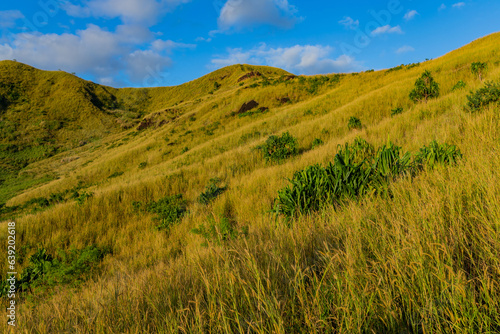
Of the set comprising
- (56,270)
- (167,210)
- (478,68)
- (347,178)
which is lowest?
(56,270)

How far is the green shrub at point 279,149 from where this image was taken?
324 inches

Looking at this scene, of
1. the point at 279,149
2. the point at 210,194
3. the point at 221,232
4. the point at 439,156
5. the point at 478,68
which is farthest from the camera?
the point at 478,68

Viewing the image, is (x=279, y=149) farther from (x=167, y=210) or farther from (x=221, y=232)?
(x=221, y=232)

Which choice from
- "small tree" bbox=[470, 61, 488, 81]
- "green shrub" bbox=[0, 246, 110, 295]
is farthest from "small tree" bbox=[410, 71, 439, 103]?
"green shrub" bbox=[0, 246, 110, 295]

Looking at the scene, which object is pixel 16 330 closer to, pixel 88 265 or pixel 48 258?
pixel 88 265

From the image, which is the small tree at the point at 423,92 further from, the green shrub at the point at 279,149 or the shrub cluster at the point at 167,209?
the shrub cluster at the point at 167,209

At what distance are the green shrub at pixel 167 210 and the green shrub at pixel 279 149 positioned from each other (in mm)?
3744

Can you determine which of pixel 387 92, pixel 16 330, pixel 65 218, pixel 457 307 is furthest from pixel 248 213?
pixel 387 92

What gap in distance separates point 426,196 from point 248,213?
2.74 metres

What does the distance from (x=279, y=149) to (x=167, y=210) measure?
466 centimetres

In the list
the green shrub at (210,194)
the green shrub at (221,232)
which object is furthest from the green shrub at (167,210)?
the green shrub at (221,232)

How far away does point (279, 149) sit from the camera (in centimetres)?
837

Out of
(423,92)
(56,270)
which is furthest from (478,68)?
(56,270)

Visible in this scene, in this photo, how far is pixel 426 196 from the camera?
203 cm
